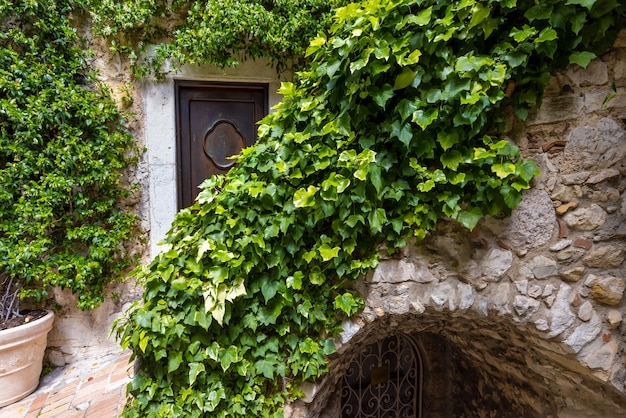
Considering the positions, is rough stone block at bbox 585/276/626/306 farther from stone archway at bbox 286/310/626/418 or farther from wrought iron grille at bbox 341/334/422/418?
wrought iron grille at bbox 341/334/422/418

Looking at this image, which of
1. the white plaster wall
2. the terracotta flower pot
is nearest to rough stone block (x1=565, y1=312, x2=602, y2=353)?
the white plaster wall

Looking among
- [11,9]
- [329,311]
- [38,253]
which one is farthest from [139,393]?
[11,9]

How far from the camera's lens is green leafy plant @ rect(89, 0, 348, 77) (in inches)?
99.8

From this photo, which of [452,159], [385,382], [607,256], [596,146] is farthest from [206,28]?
[385,382]

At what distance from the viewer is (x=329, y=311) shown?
158 centimetres

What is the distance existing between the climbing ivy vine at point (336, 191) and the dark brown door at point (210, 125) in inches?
58.6

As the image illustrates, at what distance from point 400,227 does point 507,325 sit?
0.73 meters

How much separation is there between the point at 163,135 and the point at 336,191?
6.77ft

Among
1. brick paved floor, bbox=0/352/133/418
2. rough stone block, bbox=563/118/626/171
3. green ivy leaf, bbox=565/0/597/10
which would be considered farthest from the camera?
brick paved floor, bbox=0/352/133/418

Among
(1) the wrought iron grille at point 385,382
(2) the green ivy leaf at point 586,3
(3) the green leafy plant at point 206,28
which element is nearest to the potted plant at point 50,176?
(3) the green leafy plant at point 206,28

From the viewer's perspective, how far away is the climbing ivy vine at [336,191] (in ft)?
4.33

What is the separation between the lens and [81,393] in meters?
2.19

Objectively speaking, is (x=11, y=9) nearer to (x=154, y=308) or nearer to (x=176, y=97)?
(x=176, y=97)

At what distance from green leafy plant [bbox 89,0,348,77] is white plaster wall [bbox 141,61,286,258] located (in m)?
0.12
